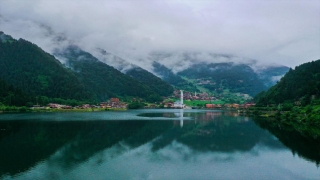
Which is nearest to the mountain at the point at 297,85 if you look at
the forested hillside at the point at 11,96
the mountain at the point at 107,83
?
the forested hillside at the point at 11,96

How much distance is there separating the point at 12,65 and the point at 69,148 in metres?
114

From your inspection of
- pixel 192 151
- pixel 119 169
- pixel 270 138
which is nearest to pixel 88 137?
pixel 192 151

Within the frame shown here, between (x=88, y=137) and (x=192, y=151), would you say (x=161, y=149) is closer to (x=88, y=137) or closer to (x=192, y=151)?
(x=192, y=151)

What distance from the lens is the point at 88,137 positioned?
33.4m

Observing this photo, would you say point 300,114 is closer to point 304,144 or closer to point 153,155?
point 304,144

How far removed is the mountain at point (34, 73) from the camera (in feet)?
373

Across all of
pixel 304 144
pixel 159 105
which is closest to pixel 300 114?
pixel 304 144

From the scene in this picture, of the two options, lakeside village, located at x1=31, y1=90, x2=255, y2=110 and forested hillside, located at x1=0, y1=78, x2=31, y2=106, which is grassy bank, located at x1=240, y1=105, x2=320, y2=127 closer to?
lakeside village, located at x1=31, y1=90, x2=255, y2=110

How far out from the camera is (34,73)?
123938 mm

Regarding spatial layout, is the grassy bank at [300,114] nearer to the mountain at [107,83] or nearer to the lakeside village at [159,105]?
the lakeside village at [159,105]

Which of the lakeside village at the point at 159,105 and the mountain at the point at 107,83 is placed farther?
the mountain at the point at 107,83

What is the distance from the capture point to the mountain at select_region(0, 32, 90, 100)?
11369 centimetres

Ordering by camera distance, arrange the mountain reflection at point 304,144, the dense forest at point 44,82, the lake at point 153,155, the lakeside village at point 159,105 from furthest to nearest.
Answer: the lakeside village at point 159,105 → the dense forest at point 44,82 → the mountain reflection at point 304,144 → the lake at point 153,155

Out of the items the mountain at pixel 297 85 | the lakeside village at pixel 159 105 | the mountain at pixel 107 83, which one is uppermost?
the mountain at pixel 107 83
